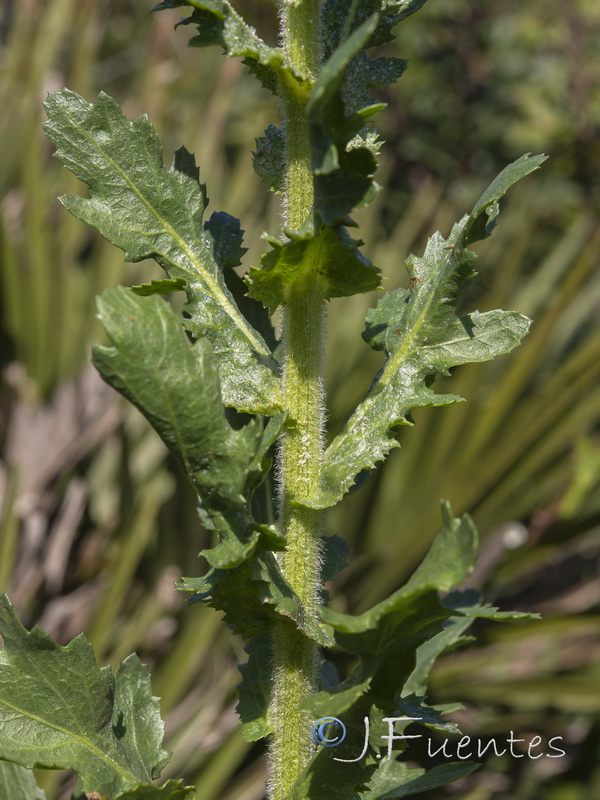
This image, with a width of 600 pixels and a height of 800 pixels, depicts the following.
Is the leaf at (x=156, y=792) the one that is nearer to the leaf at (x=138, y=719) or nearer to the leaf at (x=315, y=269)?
the leaf at (x=138, y=719)

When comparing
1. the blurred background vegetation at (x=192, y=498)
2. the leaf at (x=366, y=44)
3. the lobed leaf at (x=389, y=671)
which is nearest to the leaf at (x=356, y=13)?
the leaf at (x=366, y=44)

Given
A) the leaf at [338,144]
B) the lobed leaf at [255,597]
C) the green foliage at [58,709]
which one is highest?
the leaf at [338,144]

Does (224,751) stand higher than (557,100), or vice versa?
(557,100)

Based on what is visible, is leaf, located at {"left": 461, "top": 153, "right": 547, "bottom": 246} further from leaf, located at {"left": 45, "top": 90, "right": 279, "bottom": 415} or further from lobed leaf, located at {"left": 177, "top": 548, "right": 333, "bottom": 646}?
lobed leaf, located at {"left": 177, "top": 548, "right": 333, "bottom": 646}

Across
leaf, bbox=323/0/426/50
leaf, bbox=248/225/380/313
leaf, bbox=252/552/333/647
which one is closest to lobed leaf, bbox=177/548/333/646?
leaf, bbox=252/552/333/647

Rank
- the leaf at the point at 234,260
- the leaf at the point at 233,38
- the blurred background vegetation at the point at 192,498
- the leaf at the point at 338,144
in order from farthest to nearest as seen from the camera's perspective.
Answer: the blurred background vegetation at the point at 192,498
the leaf at the point at 234,260
the leaf at the point at 233,38
the leaf at the point at 338,144

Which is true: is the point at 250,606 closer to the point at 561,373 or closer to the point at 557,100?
the point at 561,373

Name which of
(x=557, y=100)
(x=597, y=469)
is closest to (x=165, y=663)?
(x=597, y=469)
